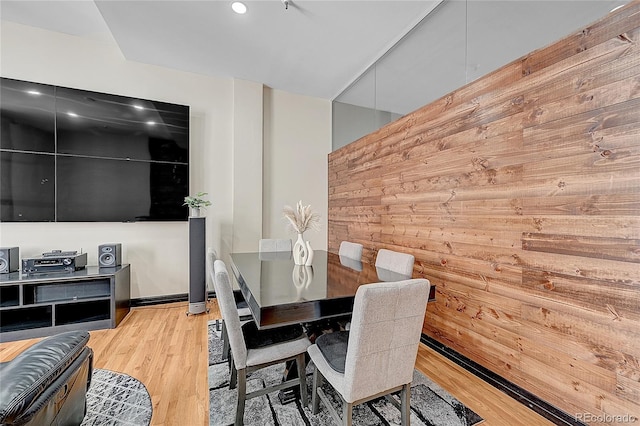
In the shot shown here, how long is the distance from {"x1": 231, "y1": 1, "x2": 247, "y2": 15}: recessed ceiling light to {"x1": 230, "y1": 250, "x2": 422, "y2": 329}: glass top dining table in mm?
2390

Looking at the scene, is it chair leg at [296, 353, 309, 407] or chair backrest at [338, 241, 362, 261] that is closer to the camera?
chair leg at [296, 353, 309, 407]

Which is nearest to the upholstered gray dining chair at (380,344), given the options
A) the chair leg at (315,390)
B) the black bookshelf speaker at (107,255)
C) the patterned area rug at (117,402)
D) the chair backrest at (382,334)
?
the chair backrest at (382,334)

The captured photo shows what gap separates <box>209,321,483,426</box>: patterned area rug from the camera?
1.68 m

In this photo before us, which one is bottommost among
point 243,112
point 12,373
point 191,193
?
point 12,373

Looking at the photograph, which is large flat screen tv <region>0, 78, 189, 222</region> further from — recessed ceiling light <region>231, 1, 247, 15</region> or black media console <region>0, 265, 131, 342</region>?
recessed ceiling light <region>231, 1, 247, 15</region>

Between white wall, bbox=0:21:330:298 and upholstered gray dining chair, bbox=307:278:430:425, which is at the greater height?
white wall, bbox=0:21:330:298

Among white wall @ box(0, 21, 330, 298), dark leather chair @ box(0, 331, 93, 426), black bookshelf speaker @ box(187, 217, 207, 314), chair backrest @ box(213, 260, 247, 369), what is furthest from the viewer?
black bookshelf speaker @ box(187, 217, 207, 314)

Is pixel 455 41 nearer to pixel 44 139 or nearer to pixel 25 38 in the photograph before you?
pixel 44 139

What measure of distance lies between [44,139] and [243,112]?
2249mm

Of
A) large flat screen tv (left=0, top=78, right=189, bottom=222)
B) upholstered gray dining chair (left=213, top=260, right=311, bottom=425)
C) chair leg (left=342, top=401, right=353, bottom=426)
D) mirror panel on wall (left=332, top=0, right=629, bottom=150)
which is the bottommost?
chair leg (left=342, top=401, right=353, bottom=426)

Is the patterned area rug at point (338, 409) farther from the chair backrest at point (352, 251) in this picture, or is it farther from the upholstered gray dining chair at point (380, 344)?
the chair backrest at point (352, 251)

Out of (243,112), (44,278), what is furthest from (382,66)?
(44,278)

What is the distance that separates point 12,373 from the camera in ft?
3.60

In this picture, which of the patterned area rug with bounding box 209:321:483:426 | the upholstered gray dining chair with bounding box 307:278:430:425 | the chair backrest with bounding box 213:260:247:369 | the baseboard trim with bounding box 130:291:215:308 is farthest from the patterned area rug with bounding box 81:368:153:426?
the baseboard trim with bounding box 130:291:215:308
